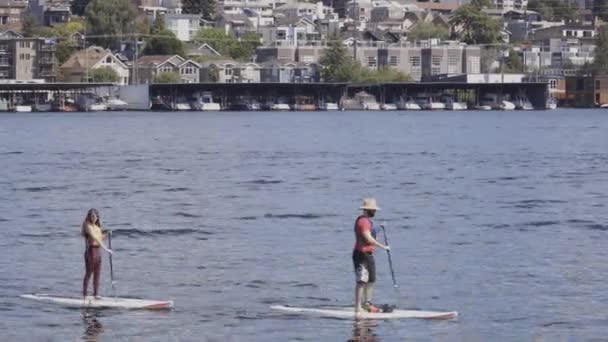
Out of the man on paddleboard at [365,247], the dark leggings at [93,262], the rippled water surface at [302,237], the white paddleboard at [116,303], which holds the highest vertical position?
the man on paddleboard at [365,247]

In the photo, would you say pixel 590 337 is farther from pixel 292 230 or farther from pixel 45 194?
pixel 45 194

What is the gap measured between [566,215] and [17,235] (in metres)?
17.4

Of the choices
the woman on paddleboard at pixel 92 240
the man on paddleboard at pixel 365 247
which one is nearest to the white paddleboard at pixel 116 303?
the woman on paddleboard at pixel 92 240

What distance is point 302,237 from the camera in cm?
4928

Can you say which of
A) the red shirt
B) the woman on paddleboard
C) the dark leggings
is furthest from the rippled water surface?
the red shirt

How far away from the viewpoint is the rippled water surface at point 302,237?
33.9m

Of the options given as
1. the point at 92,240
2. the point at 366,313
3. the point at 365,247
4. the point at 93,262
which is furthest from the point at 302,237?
the point at 365,247

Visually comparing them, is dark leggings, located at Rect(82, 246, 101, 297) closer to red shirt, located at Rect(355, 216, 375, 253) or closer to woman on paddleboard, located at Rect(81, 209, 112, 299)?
woman on paddleboard, located at Rect(81, 209, 112, 299)

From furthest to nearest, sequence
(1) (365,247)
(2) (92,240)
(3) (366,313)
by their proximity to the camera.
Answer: (2) (92,240) → (3) (366,313) → (1) (365,247)

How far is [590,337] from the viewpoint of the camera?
3234 centimetres

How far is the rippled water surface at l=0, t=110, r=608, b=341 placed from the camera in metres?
33.9

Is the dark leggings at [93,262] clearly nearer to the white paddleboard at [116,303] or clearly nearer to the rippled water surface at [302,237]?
the white paddleboard at [116,303]

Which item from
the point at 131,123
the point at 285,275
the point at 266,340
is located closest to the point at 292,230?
the point at 285,275

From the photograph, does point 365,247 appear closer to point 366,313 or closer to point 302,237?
point 366,313
